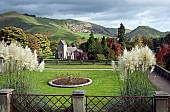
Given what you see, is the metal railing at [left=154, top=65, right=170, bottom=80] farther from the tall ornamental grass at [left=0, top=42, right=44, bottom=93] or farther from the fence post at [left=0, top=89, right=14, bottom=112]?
the fence post at [left=0, top=89, right=14, bottom=112]

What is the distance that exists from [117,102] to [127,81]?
103 centimetres

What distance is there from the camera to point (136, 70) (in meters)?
10.0

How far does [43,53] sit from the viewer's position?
2371 inches

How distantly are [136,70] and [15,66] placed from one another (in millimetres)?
4712

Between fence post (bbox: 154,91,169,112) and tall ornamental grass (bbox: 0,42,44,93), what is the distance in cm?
481

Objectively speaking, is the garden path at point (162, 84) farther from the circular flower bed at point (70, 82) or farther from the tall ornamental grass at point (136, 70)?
the tall ornamental grass at point (136, 70)

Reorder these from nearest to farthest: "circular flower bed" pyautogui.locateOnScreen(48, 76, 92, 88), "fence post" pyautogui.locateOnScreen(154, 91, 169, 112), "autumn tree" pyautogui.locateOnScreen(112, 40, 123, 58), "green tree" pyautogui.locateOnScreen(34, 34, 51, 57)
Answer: "fence post" pyautogui.locateOnScreen(154, 91, 169, 112), "circular flower bed" pyautogui.locateOnScreen(48, 76, 92, 88), "autumn tree" pyautogui.locateOnScreen(112, 40, 123, 58), "green tree" pyautogui.locateOnScreen(34, 34, 51, 57)

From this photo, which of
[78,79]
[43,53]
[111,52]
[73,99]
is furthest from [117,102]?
[43,53]

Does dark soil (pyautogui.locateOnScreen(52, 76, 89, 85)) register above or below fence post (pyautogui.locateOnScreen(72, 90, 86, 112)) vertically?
below

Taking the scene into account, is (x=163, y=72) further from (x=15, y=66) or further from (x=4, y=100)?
(x=4, y=100)

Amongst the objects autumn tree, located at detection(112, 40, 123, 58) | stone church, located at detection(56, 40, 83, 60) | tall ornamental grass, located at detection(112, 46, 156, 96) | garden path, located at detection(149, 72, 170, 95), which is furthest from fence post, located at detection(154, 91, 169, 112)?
stone church, located at detection(56, 40, 83, 60)

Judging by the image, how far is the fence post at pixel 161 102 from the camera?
7.99 meters

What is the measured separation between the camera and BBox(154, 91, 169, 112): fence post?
799 centimetres

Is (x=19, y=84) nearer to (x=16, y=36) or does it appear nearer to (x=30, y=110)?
(x=30, y=110)
